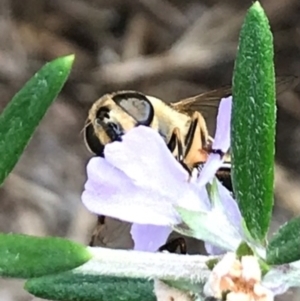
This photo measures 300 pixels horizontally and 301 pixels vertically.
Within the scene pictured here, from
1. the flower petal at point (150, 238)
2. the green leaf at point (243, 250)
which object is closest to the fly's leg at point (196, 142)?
the flower petal at point (150, 238)

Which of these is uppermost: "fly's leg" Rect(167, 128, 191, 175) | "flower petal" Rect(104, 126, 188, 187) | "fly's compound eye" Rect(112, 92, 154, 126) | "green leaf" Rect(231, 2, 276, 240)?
"fly's compound eye" Rect(112, 92, 154, 126)

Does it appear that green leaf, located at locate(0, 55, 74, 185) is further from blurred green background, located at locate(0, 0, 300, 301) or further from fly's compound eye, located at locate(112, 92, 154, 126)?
blurred green background, located at locate(0, 0, 300, 301)

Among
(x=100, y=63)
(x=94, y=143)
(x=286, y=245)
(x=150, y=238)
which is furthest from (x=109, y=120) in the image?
(x=100, y=63)

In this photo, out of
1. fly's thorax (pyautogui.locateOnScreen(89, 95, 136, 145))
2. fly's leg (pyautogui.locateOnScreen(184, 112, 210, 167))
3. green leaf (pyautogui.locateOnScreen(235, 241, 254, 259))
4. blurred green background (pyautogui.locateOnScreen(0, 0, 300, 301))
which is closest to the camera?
green leaf (pyautogui.locateOnScreen(235, 241, 254, 259))

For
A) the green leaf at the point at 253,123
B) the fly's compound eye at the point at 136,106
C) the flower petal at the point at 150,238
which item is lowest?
the flower petal at the point at 150,238

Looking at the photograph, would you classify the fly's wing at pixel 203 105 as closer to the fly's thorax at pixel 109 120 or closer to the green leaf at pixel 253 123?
the fly's thorax at pixel 109 120

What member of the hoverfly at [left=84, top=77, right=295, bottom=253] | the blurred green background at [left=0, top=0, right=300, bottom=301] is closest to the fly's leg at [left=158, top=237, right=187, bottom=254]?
the hoverfly at [left=84, top=77, right=295, bottom=253]

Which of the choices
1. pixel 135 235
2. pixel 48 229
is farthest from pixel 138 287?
pixel 48 229
